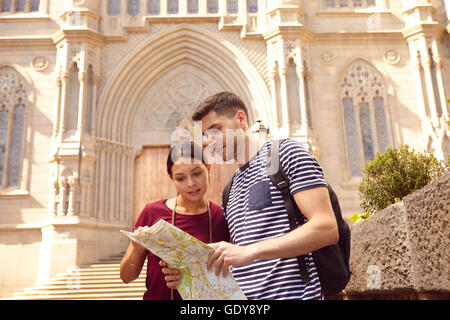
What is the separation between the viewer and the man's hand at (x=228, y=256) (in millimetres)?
1334

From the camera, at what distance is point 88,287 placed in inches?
338

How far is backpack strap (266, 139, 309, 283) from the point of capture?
1470 millimetres

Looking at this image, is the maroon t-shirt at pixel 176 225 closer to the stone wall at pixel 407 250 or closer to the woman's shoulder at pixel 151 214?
the woman's shoulder at pixel 151 214

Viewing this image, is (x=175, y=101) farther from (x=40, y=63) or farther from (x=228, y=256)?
(x=228, y=256)

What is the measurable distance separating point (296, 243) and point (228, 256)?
0.24m

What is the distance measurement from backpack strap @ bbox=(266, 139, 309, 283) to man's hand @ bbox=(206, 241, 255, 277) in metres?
0.23

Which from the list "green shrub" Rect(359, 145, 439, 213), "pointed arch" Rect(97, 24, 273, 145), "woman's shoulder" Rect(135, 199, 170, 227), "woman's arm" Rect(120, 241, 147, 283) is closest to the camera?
"woman's arm" Rect(120, 241, 147, 283)

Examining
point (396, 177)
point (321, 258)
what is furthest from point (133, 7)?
point (321, 258)

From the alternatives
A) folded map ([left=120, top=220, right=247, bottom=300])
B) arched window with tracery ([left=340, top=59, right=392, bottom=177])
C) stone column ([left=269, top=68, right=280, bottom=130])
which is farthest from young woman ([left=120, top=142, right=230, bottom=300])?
arched window with tracery ([left=340, top=59, right=392, bottom=177])

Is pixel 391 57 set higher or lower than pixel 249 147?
higher

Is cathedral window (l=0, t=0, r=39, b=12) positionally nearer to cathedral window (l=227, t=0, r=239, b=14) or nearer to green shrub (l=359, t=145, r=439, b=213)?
cathedral window (l=227, t=0, r=239, b=14)
